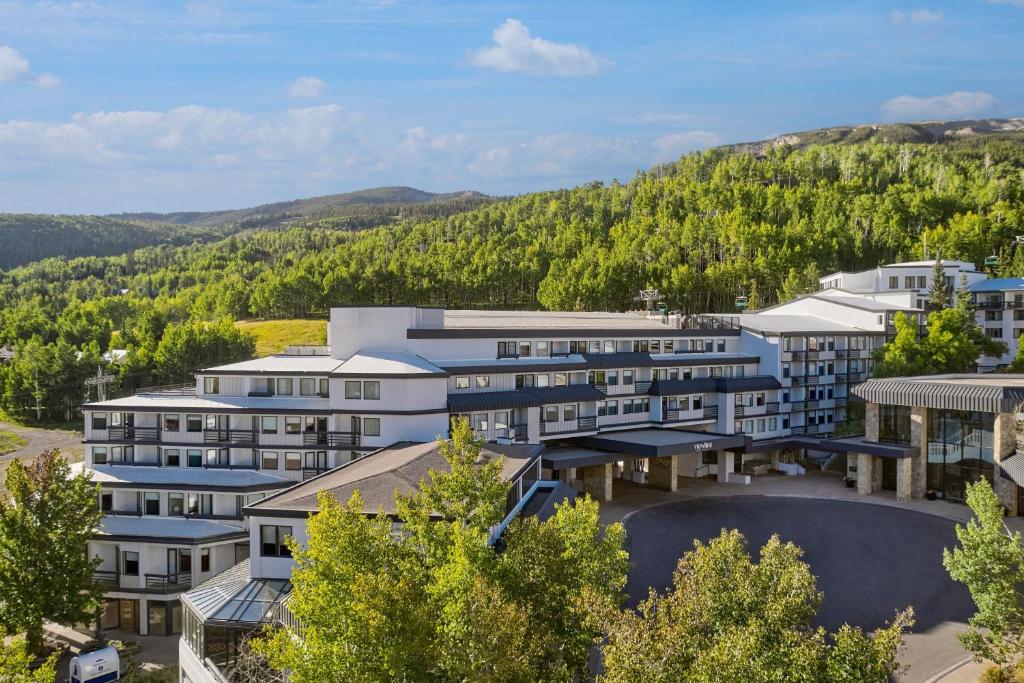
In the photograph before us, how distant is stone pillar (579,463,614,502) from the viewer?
174ft

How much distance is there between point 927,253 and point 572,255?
5501 centimetres

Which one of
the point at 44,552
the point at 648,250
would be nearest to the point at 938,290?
the point at 648,250

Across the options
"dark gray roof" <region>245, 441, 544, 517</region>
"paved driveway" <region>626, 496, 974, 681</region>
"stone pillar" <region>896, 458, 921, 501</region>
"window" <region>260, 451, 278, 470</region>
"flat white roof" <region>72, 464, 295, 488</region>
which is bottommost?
"paved driveway" <region>626, 496, 974, 681</region>

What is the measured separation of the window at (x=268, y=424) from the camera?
4422 cm

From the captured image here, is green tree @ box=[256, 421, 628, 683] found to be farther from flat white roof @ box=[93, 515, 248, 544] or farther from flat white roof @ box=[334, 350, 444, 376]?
flat white roof @ box=[93, 515, 248, 544]

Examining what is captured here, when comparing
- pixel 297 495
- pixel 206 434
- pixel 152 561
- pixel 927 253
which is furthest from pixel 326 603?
pixel 927 253

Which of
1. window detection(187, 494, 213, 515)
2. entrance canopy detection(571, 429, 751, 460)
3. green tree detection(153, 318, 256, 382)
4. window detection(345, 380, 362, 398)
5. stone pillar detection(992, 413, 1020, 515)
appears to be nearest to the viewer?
window detection(187, 494, 213, 515)

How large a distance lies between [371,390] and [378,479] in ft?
42.0

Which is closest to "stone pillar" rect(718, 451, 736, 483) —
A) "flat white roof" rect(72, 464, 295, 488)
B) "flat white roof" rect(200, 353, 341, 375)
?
"flat white roof" rect(200, 353, 341, 375)

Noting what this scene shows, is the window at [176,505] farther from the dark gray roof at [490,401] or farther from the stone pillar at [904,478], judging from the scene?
the stone pillar at [904,478]

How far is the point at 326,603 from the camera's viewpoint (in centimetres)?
1891

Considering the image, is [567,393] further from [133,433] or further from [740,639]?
[740,639]

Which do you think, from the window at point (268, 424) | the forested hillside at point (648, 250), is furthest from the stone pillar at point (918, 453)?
the forested hillside at point (648, 250)

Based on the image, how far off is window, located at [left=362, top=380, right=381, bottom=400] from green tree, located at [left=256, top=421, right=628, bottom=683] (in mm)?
18736
